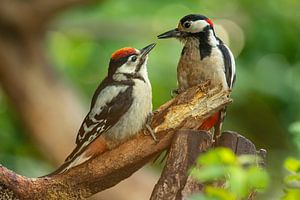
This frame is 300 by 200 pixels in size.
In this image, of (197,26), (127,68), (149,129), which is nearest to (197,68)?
(197,26)

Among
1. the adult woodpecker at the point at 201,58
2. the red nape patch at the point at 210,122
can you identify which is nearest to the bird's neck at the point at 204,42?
the adult woodpecker at the point at 201,58

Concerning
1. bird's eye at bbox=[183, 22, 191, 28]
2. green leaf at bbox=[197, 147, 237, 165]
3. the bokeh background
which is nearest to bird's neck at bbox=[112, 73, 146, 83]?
bird's eye at bbox=[183, 22, 191, 28]

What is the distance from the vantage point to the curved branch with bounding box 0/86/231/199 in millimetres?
3746

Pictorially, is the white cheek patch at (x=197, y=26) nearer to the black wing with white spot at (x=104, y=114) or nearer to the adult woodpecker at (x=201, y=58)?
the adult woodpecker at (x=201, y=58)

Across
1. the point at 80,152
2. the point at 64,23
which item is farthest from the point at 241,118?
the point at 80,152

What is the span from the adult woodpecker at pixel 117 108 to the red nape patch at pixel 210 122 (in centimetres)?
26

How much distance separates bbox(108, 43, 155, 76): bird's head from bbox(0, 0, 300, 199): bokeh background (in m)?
3.82

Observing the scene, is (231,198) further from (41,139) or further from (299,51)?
(299,51)

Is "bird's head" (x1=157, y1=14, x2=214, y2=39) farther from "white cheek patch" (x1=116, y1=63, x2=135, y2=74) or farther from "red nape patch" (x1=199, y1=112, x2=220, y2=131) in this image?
"red nape patch" (x1=199, y1=112, x2=220, y2=131)

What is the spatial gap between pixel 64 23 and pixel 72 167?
17.2 feet

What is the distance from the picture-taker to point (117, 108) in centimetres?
415

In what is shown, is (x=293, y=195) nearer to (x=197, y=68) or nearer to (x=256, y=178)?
(x=256, y=178)

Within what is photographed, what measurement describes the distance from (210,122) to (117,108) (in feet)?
1.50

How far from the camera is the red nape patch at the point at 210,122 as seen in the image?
12.8 feet
